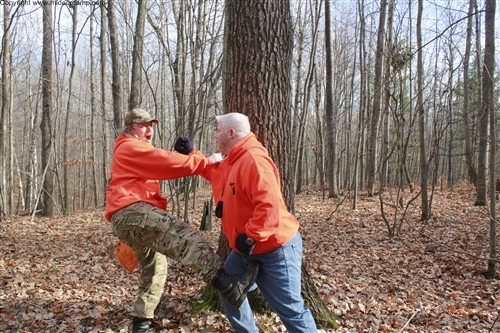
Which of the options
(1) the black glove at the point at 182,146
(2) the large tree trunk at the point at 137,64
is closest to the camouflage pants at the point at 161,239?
(1) the black glove at the point at 182,146

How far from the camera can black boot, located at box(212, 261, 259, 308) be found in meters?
2.45

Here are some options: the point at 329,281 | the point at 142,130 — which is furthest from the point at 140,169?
the point at 329,281

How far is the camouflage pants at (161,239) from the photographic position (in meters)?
2.60

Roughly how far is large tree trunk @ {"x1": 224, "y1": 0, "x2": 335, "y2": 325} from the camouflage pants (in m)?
1.11

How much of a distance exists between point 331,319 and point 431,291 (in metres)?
2.22

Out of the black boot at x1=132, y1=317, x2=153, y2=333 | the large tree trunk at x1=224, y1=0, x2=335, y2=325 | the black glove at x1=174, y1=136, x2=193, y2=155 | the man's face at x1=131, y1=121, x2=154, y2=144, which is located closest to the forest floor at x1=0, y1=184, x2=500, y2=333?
the black boot at x1=132, y1=317, x2=153, y2=333

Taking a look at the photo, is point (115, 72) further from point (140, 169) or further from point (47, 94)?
point (140, 169)

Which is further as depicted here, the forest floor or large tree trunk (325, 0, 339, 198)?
large tree trunk (325, 0, 339, 198)

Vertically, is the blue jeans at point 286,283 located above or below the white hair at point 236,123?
below

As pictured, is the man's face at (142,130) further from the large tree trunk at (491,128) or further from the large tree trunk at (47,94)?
the large tree trunk at (47,94)

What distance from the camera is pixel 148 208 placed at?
9.43 feet

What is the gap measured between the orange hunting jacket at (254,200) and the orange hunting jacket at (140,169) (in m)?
0.42

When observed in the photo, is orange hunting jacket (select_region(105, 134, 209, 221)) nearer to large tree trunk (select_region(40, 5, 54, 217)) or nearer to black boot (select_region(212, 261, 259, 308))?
black boot (select_region(212, 261, 259, 308))

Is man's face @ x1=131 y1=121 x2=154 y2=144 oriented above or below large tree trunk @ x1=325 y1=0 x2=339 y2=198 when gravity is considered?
below
